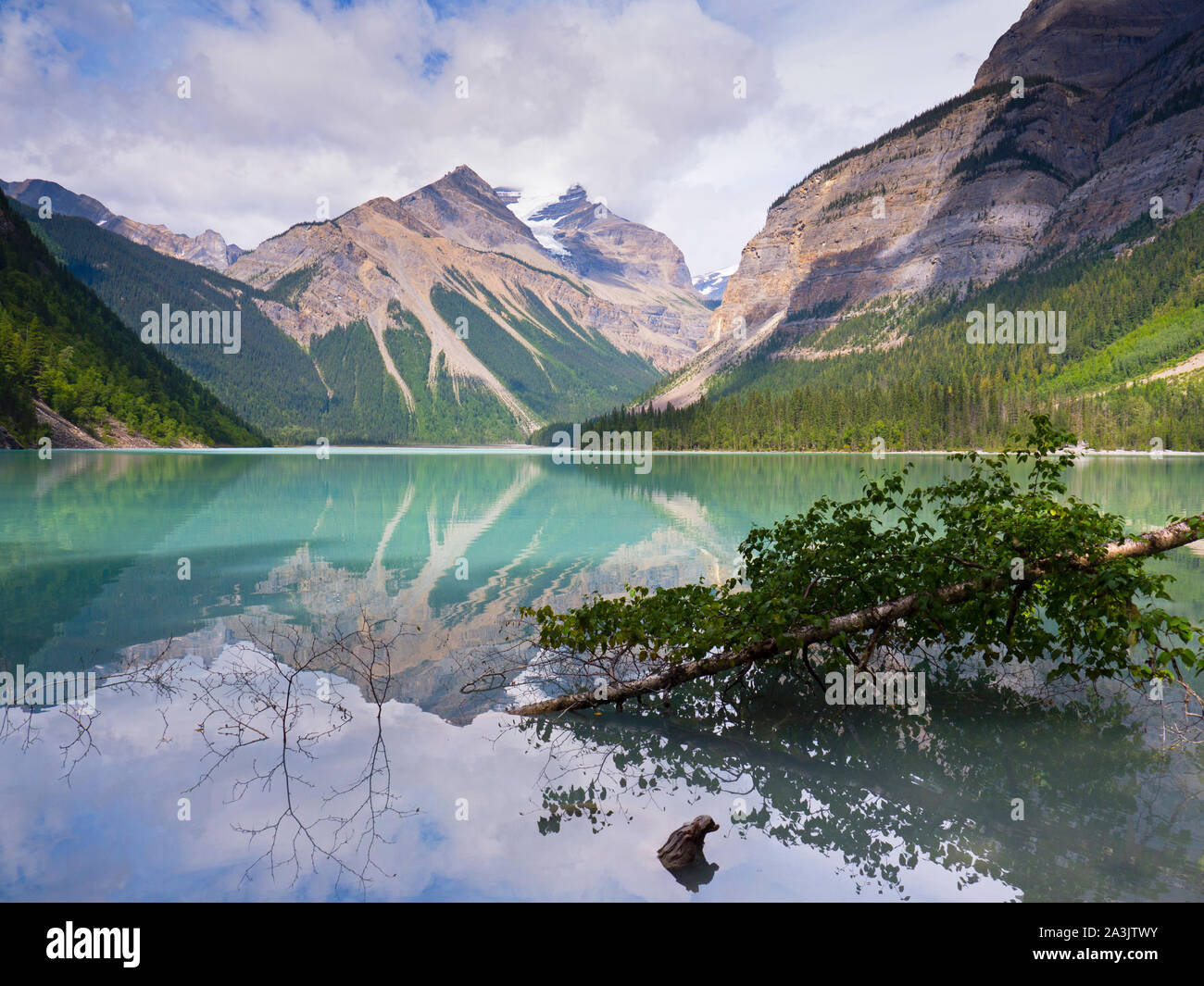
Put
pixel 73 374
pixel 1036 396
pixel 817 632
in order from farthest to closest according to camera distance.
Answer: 1. pixel 1036 396
2. pixel 73 374
3. pixel 817 632

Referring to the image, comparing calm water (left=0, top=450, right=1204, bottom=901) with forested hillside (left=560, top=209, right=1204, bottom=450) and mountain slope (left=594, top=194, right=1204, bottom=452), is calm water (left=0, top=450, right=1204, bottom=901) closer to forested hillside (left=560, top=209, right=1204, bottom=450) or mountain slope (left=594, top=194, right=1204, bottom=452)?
mountain slope (left=594, top=194, right=1204, bottom=452)

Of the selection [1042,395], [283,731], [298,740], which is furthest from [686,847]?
[1042,395]

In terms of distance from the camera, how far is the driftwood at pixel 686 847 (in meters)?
6.10

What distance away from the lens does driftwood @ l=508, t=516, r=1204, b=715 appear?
9.04m

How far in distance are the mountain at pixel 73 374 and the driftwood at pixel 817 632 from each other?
391 ft

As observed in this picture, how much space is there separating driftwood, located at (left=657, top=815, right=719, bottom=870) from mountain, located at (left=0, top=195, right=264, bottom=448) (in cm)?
12222

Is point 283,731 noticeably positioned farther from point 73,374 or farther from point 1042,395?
point 1042,395

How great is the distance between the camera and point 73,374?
11594cm

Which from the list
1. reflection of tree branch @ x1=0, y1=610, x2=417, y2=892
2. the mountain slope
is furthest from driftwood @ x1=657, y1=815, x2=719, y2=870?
the mountain slope

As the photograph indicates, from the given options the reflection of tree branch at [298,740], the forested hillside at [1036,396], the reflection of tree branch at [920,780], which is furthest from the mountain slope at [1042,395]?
the reflection of tree branch at [298,740]

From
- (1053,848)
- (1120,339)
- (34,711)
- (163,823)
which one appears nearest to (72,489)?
(34,711)

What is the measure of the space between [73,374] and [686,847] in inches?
5664
